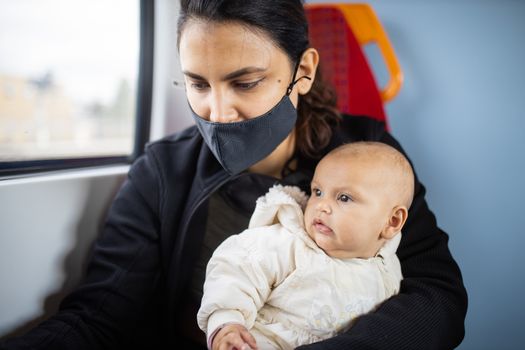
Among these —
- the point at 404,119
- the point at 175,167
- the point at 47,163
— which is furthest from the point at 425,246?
the point at 47,163

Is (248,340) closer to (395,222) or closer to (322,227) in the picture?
(322,227)

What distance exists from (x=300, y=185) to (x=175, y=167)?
0.49 m

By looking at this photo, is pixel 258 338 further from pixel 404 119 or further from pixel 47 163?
pixel 404 119

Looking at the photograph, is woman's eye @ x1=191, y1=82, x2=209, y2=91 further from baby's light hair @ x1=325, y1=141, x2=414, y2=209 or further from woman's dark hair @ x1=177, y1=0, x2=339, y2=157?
baby's light hair @ x1=325, y1=141, x2=414, y2=209

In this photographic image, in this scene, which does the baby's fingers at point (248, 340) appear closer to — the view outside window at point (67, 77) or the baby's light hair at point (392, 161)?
the baby's light hair at point (392, 161)

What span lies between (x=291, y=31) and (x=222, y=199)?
2.17ft

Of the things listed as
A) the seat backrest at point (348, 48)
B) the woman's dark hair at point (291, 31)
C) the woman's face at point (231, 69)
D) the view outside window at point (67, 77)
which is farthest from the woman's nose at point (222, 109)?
the view outside window at point (67, 77)

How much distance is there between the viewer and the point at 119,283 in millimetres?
1309

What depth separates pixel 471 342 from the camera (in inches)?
67.1

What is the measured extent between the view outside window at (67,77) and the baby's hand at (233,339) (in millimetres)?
1046

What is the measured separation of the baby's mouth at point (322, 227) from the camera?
41.1 inches

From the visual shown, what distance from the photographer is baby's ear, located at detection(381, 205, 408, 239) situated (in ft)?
3.59

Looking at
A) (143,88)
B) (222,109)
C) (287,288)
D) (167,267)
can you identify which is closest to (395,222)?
(287,288)

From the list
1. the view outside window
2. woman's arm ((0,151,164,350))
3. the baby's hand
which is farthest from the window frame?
the baby's hand
